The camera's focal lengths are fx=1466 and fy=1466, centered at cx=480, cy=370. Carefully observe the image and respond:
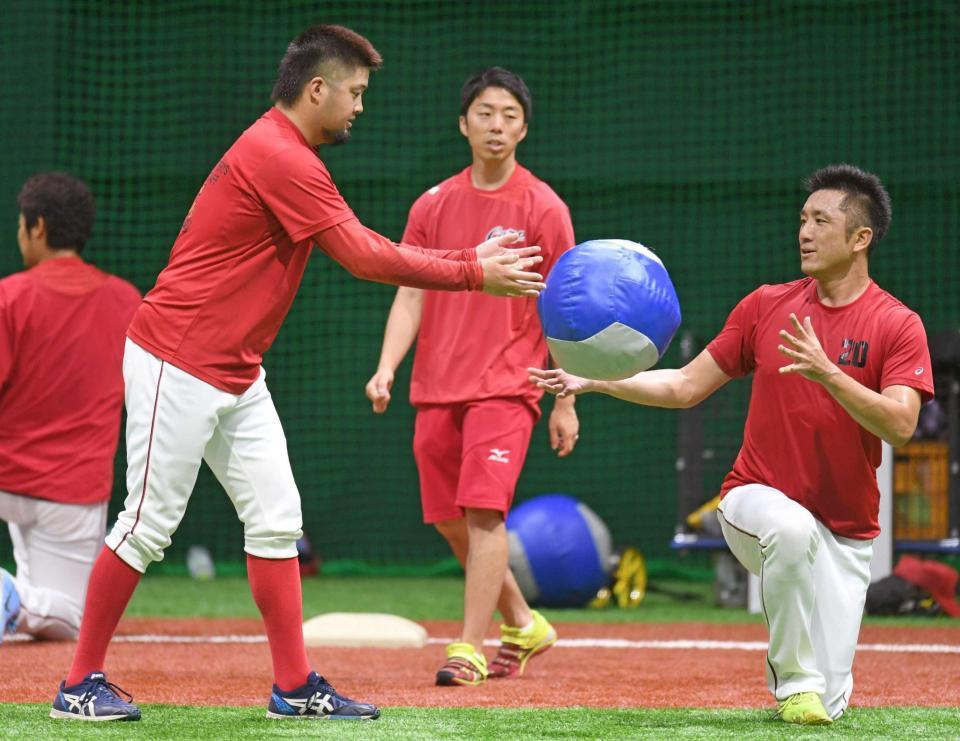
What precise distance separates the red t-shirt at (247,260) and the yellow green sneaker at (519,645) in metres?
1.82

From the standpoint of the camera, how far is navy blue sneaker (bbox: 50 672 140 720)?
409cm

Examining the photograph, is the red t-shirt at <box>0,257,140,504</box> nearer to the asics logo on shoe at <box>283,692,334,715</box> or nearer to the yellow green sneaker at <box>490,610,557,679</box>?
the yellow green sneaker at <box>490,610,557,679</box>

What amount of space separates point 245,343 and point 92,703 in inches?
43.2

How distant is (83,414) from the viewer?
674 centimetres

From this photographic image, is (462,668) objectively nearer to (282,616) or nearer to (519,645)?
(519,645)

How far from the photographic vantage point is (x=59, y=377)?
668 cm

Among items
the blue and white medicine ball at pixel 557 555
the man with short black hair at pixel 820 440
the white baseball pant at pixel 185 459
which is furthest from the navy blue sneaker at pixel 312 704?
the blue and white medicine ball at pixel 557 555

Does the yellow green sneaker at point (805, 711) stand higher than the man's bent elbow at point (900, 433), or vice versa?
the man's bent elbow at point (900, 433)

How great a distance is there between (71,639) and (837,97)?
727cm

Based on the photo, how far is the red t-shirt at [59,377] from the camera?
21.6 ft

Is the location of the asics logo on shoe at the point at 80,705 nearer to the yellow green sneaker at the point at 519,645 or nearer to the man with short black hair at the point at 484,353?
the man with short black hair at the point at 484,353

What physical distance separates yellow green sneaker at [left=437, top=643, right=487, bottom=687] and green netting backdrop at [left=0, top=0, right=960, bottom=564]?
593 centimetres

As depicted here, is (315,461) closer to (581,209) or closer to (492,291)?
(581,209)

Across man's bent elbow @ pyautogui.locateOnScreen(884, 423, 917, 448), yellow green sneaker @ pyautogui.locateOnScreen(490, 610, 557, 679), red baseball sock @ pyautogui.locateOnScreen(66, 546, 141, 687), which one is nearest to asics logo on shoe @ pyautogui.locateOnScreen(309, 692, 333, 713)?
red baseball sock @ pyautogui.locateOnScreen(66, 546, 141, 687)
